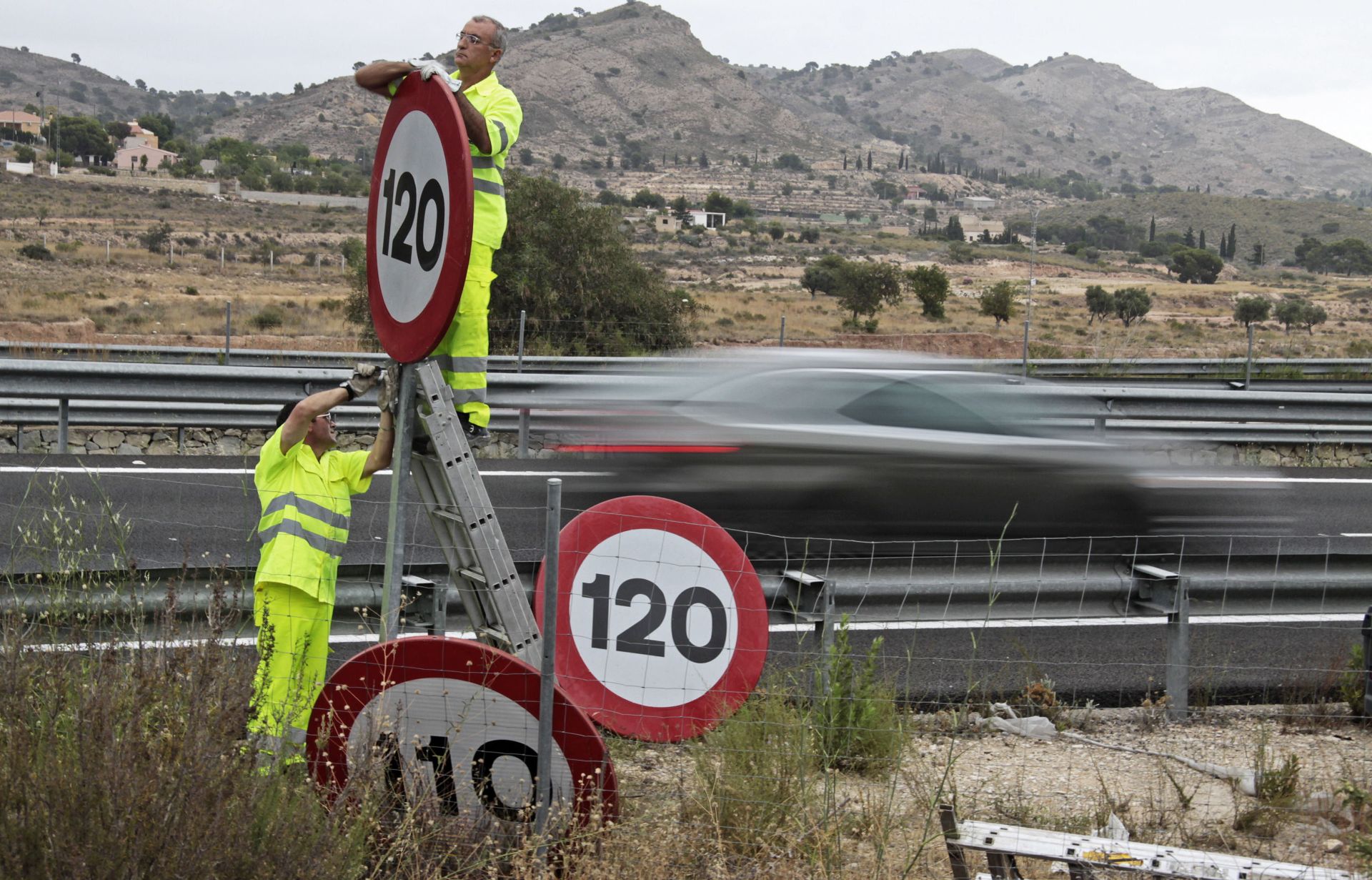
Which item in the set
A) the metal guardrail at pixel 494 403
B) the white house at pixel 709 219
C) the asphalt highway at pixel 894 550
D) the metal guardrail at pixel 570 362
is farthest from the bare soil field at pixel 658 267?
the asphalt highway at pixel 894 550

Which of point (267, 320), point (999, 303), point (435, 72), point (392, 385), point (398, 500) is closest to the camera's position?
point (435, 72)

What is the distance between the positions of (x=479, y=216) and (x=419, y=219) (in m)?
1.02

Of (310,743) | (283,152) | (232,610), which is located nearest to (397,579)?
(310,743)

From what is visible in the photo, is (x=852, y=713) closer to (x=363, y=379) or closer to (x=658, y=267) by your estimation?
(x=363, y=379)

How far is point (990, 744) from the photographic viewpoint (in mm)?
5918

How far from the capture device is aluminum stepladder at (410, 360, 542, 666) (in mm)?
→ 3971

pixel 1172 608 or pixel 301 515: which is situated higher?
pixel 301 515

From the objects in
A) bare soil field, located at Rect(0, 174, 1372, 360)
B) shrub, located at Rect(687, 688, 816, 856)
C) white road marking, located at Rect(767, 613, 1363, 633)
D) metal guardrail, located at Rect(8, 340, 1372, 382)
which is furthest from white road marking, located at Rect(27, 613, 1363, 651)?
bare soil field, located at Rect(0, 174, 1372, 360)

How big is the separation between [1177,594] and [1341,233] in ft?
419

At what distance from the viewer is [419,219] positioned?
3.53m

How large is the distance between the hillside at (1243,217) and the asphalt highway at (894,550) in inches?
4408

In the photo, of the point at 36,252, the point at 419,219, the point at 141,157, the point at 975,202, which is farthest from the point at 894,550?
the point at 975,202

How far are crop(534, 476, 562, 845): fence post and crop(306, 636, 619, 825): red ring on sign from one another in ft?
0.18

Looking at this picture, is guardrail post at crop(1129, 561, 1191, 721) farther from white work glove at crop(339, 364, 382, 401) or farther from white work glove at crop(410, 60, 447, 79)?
white work glove at crop(410, 60, 447, 79)
